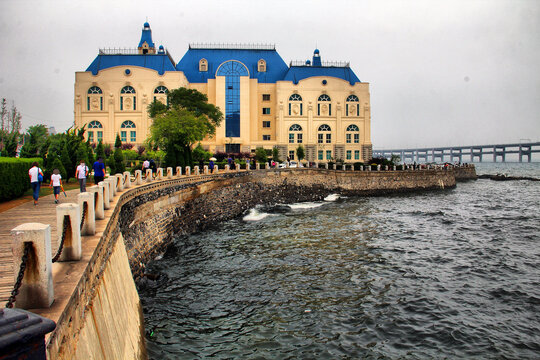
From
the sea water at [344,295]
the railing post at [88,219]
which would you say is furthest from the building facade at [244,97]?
the railing post at [88,219]

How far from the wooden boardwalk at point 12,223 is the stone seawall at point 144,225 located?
97 cm

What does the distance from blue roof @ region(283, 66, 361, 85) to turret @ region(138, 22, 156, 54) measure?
2747cm

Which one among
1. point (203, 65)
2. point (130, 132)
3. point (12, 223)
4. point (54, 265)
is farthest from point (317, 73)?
point (54, 265)

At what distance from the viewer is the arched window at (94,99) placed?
6153cm

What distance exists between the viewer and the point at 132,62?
64875mm

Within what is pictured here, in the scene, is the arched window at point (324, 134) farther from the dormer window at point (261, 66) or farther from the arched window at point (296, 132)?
the dormer window at point (261, 66)

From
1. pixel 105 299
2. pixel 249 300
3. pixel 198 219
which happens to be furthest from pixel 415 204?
pixel 105 299

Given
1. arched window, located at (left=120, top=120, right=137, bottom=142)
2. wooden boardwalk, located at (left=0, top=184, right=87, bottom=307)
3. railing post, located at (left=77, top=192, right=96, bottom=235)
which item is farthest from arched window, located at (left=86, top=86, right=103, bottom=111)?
railing post, located at (left=77, top=192, right=96, bottom=235)

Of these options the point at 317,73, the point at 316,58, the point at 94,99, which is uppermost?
the point at 316,58

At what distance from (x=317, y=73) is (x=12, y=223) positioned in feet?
220

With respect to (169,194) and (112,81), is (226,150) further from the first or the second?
(169,194)

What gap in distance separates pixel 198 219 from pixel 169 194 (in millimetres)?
4962

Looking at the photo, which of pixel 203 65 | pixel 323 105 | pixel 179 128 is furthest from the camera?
pixel 203 65

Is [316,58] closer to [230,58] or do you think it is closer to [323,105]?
[323,105]
